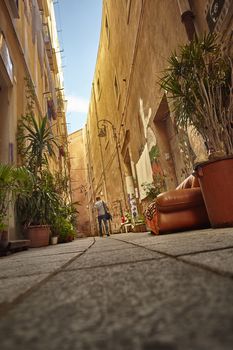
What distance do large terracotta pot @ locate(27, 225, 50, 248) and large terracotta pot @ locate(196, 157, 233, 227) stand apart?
325cm

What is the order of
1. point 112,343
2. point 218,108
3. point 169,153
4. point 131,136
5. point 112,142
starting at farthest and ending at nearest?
1. point 112,142
2. point 131,136
3. point 169,153
4. point 218,108
5. point 112,343

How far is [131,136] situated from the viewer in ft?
32.5

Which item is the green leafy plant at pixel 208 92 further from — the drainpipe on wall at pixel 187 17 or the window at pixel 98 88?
the window at pixel 98 88

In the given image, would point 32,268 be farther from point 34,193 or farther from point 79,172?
point 79,172

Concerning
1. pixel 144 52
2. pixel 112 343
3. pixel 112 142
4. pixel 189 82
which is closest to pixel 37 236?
pixel 189 82

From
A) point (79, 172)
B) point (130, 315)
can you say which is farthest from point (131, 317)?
point (79, 172)

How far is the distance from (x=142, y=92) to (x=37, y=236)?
5.02 meters

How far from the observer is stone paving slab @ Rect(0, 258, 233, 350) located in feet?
0.88

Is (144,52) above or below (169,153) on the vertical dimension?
above

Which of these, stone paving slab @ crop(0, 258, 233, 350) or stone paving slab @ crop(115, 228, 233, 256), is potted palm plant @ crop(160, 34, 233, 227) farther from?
stone paving slab @ crop(0, 258, 233, 350)

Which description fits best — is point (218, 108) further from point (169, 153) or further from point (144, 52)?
point (144, 52)

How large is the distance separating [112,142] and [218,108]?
1099 cm

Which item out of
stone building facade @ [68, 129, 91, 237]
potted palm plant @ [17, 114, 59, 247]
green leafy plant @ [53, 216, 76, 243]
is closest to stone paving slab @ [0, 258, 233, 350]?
potted palm plant @ [17, 114, 59, 247]

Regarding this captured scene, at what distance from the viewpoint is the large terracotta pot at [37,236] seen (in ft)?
15.8
